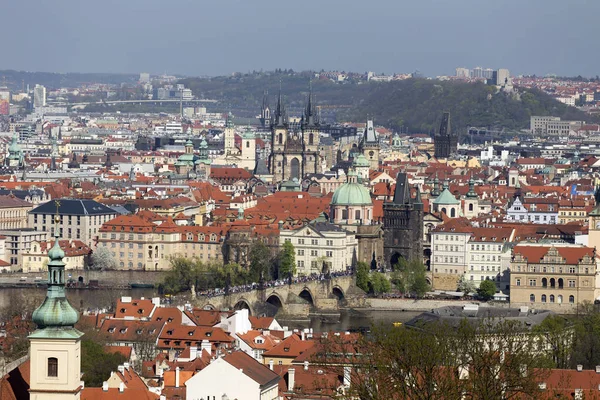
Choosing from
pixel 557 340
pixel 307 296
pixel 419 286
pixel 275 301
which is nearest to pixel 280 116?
pixel 419 286

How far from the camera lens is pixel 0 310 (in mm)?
57375

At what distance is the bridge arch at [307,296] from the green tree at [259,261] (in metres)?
1.64

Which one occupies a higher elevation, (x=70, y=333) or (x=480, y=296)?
(x=70, y=333)

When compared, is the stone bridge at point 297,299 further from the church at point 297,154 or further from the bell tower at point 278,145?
the bell tower at point 278,145

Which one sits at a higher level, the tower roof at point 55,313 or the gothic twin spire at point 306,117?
the tower roof at point 55,313

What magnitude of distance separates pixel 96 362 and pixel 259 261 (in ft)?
111

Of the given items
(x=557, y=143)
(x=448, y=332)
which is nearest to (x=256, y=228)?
(x=448, y=332)

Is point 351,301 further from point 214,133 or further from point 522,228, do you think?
point 214,133

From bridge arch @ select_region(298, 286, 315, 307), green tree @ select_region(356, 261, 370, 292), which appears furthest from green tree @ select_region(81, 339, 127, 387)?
green tree @ select_region(356, 261, 370, 292)

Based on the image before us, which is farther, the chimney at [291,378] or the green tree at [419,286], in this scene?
the green tree at [419,286]

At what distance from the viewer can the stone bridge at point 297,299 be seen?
209 ft

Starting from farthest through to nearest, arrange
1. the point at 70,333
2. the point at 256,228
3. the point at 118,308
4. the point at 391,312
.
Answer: the point at 256,228
the point at 391,312
the point at 118,308
the point at 70,333

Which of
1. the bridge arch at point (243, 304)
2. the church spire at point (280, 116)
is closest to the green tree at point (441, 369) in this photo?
the bridge arch at point (243, 304)

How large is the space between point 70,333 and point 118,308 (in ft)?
72.3
